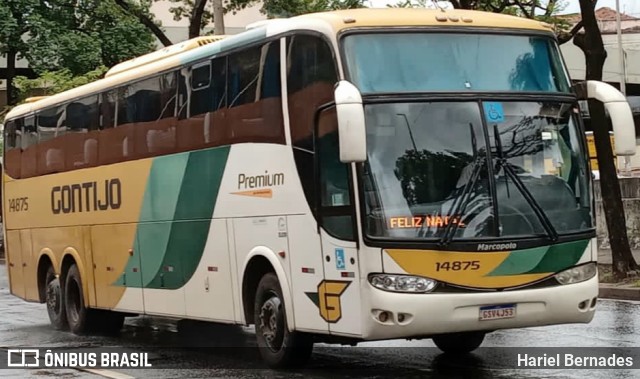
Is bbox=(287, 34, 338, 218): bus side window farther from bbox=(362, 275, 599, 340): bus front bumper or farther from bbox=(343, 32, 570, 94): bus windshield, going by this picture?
bbox=(362, 275, 599, 340): bus front bumper

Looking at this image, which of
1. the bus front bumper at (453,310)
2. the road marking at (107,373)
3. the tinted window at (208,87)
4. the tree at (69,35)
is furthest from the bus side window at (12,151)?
the tree at (69,35)

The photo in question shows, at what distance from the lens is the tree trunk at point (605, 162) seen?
2092cm

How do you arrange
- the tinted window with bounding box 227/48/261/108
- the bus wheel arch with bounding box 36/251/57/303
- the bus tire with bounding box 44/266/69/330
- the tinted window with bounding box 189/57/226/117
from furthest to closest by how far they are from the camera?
the bus wheel arch with bounding box 36/251/57/303, the bus tire with bounding box 44/266/69/330, the tinted window with bounding box 189/57/226/117, the tinted window with bounding box 227/48/261/108

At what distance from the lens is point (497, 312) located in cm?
1038

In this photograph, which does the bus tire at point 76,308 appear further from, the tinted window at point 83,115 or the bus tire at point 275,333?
the bus tire at point 275,333

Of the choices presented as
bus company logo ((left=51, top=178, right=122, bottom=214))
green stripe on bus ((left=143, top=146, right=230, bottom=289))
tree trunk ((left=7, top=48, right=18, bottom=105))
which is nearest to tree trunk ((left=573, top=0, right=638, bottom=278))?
bus company logo ((left=51, top=178, right=122, bottom=214))

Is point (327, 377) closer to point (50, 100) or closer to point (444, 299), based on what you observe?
point (444, 299)

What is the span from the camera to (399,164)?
10445mm

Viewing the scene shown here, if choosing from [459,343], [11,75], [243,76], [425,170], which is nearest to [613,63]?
[11,75]

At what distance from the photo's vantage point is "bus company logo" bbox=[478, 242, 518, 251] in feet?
33.7

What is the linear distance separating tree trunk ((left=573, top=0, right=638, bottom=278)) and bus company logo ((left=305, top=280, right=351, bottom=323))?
1103cm

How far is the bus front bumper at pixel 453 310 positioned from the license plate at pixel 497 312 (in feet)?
0.09

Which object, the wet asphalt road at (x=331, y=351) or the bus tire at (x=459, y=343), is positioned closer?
the wet asphalt road at (x=331, y=351)

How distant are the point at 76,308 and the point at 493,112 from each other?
9.15 metres
